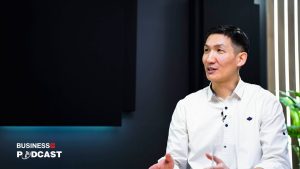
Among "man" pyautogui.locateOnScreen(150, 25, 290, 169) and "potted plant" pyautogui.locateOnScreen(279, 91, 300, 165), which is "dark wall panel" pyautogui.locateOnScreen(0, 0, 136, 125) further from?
"man" pyautogui.locateOnScreen(150, 25, 290, 169)

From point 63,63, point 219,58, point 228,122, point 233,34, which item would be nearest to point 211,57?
point 219,58

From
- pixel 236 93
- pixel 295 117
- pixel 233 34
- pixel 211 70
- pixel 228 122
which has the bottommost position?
pixel 295 117

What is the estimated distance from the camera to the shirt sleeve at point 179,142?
1.92 metres

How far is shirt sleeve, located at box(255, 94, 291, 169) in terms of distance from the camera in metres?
1.75

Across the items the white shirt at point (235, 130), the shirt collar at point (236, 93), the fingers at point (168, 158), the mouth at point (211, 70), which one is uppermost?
the mouth at point (211, 70)

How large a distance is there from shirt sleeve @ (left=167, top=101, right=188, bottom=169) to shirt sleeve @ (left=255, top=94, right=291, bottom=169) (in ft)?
1.17

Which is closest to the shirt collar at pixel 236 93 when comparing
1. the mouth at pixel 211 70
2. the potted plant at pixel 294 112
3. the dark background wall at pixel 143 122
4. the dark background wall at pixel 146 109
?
the mouth at pixel 211 70

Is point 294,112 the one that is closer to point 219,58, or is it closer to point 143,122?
point 143,122

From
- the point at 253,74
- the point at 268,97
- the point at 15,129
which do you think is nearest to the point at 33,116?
the point at 15,129

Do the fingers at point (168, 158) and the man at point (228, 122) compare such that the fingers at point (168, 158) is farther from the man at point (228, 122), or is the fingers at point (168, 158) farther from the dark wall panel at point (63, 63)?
the dark wall panel at point (63, 63)

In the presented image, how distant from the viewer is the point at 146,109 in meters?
4.18

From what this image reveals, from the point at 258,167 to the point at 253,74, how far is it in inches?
101

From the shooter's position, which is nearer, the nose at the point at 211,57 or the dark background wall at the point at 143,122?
the nose at the point at 211,57

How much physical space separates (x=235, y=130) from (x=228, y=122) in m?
0.05
